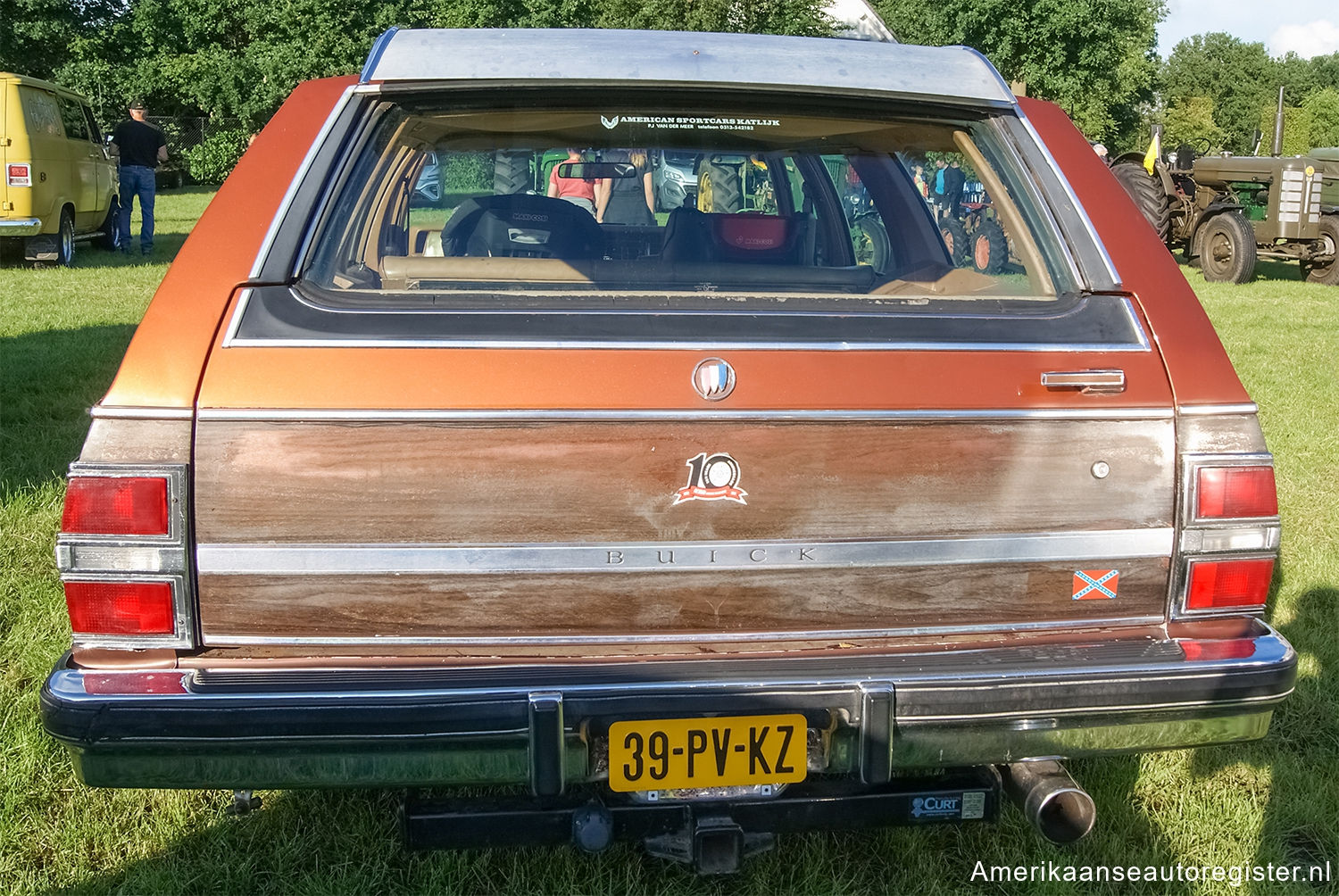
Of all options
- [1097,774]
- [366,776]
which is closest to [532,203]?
[366,776]

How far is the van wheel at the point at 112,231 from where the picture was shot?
14.8m

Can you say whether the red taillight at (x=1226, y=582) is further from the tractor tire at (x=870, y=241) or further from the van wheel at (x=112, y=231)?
the van wheel at (x=112, y=231)

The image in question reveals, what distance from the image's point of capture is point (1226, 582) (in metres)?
2.16

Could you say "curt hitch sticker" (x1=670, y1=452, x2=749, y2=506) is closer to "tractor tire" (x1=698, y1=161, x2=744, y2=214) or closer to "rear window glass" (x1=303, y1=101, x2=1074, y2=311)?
"rear window glass" (x1=303, y1=101, x2=1074, y2=311)

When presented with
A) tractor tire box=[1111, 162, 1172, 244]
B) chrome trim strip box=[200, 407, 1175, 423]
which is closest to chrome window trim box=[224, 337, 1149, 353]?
chrome trim strip box=[200, 407, 1175, 423]

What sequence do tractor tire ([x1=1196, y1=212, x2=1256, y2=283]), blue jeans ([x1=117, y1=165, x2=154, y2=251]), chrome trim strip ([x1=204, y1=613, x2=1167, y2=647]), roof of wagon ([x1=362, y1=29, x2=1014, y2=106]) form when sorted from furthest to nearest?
blue jeans ([x1=117, y1=165, x2=154, y2=251]), tractor tire ([x1=1196, y1=212, x2=1256, y2=283]), roof of wagon ([x1=362, y1=29, x2=1014, y2=106]), chrome trim strip ([x1=204, y1=613, x2=1167, y2=647])

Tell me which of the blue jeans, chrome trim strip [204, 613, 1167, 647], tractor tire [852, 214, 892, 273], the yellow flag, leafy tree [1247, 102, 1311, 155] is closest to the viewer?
chrome trim strip [204, 613, 1167, 647]

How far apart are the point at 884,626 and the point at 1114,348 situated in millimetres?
642

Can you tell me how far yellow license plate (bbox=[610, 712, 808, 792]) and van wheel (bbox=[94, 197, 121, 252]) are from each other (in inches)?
587

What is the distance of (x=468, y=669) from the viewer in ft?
6.55

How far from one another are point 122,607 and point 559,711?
0.75 m

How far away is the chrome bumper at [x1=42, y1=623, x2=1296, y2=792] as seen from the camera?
6.23 feet

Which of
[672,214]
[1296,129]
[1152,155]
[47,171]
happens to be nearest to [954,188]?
[672,214]

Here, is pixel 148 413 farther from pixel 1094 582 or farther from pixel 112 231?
pixel 112 231
